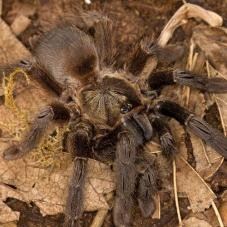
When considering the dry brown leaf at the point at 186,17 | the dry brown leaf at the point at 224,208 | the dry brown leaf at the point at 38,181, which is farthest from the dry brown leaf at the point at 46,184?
the dry brown leaf at the point at 186,17

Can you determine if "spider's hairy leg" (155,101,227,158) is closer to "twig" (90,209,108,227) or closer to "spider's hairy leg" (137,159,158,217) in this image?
"spider's hairy leg" (137,159,158,217)

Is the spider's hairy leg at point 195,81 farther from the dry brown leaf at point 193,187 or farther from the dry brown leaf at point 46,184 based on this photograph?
the dry brown leaf at point 46,184

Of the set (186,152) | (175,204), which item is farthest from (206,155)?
(175,204)

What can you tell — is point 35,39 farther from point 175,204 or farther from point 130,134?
point 175,204

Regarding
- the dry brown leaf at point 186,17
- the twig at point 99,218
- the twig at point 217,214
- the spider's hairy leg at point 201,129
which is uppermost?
the dry brown leaf at point 186,17

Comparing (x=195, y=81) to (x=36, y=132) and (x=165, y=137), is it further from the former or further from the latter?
(x=36, y=132)

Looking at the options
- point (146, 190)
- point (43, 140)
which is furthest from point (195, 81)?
point (43, 140)
